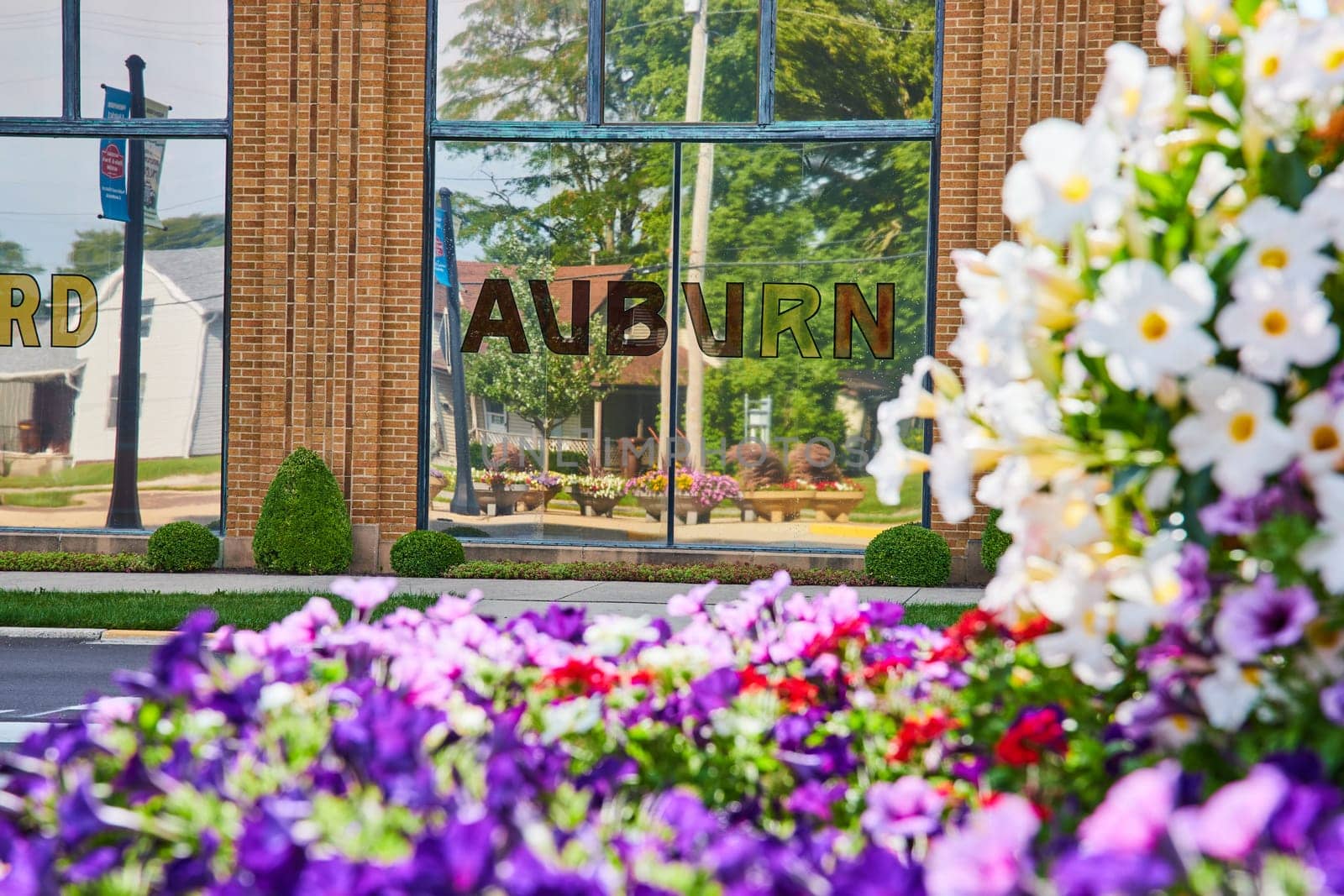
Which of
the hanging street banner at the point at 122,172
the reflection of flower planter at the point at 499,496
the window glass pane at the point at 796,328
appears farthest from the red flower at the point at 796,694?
the hanging street banner at the point at 122,172

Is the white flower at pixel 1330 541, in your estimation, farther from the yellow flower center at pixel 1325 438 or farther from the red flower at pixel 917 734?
the red flower at pixel 917 734

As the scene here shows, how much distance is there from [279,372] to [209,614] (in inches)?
487

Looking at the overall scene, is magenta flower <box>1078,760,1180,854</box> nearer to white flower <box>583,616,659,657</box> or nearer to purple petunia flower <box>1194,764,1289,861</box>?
purple petunia flower <box>1194,764,1289,861</box>

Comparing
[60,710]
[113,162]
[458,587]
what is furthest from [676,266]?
[60,710]

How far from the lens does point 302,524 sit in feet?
44.8

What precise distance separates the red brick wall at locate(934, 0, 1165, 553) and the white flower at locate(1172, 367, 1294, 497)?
38.9 feet

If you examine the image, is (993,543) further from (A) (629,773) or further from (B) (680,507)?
(A) (629,773)

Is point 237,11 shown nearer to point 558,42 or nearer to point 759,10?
point 558,42

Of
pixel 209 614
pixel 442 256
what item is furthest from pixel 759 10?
pixel 209 614

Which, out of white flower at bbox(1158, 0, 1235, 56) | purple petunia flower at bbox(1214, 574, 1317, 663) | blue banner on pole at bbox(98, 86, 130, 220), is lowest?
purple petunia flower at bbox(1214, 574, 1317, 663)

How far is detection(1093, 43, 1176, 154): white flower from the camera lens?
2225 millimetres

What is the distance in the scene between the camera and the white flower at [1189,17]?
229cm

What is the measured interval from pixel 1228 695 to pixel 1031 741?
1.32 ft

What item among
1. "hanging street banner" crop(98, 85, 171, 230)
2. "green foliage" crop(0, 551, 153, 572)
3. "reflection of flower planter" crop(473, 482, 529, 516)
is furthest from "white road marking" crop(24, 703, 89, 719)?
"hanging street banner" crop(98, 85, 171, 230)
